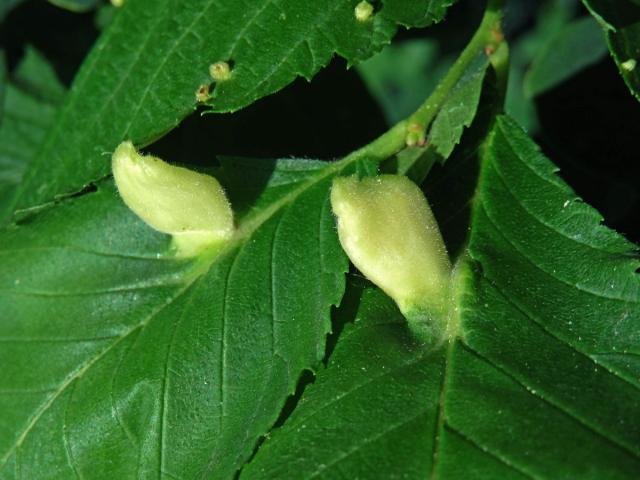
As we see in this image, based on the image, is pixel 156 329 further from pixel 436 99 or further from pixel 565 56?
pixel 565 56

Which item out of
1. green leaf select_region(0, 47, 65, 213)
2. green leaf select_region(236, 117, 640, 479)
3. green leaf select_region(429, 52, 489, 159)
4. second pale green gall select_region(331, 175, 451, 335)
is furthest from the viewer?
green leaf select_region(0, 47, 65, 213)

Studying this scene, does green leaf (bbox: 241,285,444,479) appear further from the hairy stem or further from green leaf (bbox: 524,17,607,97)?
green leaf (bbox: 524,17,607,97)

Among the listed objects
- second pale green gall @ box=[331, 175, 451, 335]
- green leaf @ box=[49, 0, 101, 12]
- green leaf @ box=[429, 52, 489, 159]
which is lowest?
second pale green gall @ box=[331, 175, 451, 335]

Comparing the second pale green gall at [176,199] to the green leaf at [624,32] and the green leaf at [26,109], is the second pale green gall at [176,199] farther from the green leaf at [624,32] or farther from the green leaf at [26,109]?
the green leaf at [26,109]

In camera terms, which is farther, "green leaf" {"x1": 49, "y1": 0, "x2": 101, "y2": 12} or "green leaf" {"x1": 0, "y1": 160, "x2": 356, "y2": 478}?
"green leaf" {"x1": 49, "y1": 0, "x2": 101, "y2": 12}

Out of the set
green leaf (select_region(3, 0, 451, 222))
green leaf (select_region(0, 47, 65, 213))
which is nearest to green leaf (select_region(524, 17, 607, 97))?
green leaf (select_region(3, 0, 451, 222))

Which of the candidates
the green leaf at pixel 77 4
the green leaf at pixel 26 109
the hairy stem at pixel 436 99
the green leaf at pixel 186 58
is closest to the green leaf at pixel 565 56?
the hairy stem at pixel 436 99

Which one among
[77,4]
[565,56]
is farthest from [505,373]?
[77,4]

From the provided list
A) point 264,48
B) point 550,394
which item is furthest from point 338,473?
point 264,48
